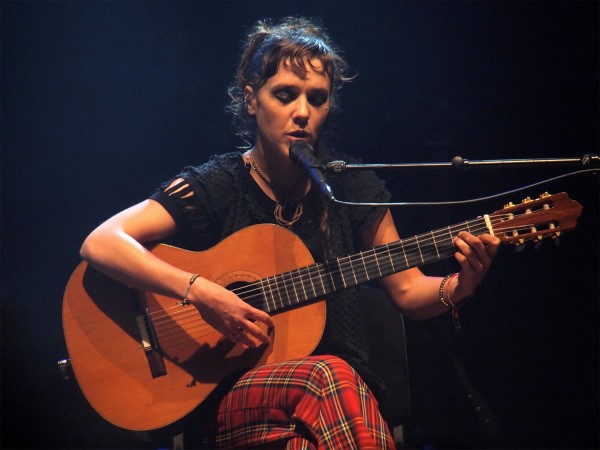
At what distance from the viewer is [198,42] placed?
115 inches

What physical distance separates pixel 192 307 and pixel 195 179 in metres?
0.46

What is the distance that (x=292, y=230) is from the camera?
7.45ft

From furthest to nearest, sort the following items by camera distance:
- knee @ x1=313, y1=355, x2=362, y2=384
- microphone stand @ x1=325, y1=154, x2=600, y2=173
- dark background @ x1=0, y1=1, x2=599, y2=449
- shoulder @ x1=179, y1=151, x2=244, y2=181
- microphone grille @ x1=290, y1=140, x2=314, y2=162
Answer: dark background @ x1=0, y1=1, x2=599, y2=449
shoulder @ x1=179, y1=151, x2=244, y2=181
microphone grille @ x1=290, y1=140, x2=314, y2=162
knee @ x1=313, y1=355, x2=362, y2=384
microphone stand @ x1=325, y1=154, x2=600, y2=173

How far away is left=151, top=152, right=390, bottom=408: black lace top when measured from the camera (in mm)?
2199

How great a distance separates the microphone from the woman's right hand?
48 centimetres

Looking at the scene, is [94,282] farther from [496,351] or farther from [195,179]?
[496,351]

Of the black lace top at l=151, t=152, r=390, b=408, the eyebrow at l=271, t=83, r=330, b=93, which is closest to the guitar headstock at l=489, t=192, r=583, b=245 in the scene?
the black lace top at l=151, t=152, r=390, b=408

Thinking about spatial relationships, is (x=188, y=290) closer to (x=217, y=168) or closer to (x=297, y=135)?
(x=217, y=168)

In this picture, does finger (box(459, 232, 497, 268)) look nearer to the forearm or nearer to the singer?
the singer

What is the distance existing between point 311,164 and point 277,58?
0.58 metres

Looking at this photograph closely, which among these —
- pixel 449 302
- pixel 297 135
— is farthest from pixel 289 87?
pixel 449 302

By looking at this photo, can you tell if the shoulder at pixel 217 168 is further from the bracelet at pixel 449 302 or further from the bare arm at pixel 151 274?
the bracelet at pixel 449 302

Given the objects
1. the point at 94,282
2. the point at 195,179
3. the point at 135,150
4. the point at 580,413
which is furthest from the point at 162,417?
the point at 580,413

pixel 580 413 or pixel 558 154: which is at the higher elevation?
pixel 558 154
